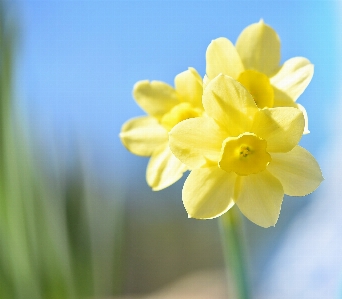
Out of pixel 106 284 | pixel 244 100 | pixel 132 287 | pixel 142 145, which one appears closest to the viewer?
pixel 244 100

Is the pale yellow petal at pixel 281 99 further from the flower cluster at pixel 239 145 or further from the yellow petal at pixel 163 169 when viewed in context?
the yellow petal at pixel 163 169

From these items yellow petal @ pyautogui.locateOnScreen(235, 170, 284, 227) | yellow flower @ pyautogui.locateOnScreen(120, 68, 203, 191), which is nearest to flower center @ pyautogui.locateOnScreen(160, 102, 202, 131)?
yellow flower @ pyautogui.locateOnScreen(120, 68, 203, 191)

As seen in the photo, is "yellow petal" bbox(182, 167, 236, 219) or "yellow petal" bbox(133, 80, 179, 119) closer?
"yellow petal" bbox(182, 167, 236, 219)

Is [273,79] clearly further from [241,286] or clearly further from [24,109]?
[24,109]

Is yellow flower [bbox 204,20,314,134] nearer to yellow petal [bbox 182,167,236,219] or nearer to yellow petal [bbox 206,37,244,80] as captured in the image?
yellow petal [bbox 206,37,244,80]

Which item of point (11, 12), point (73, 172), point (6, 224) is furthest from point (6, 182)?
point (11, 12)

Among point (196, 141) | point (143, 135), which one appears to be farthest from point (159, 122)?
point (196, 141)
